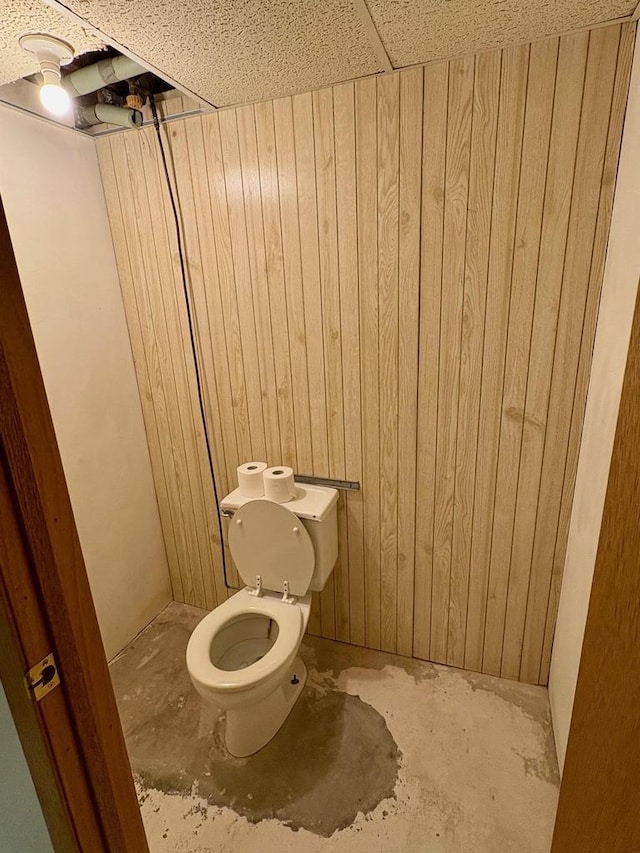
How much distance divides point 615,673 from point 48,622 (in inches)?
35.3

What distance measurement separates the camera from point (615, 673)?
0.69 m

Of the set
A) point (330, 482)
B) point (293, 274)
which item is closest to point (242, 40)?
point (293, 274)

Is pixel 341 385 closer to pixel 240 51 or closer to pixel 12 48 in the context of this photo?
pixel 240 51

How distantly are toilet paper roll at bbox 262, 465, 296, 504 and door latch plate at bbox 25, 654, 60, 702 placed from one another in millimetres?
1095

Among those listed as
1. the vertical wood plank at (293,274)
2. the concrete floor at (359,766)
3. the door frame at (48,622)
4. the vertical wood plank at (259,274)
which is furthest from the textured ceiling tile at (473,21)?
the concrete floor at (359,766)

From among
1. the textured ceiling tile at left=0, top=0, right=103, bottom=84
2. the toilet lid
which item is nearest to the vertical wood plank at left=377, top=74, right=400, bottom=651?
the toilet lid

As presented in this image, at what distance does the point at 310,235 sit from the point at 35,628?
1441mm

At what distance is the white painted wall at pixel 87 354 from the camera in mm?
1598

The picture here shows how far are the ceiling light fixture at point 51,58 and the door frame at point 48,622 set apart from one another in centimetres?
107

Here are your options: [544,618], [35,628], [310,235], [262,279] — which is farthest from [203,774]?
[310,235]

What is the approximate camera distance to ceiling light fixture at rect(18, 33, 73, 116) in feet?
3.91

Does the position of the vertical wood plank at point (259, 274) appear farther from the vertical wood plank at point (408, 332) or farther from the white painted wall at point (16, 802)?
the white painted wall at point (16, 802)

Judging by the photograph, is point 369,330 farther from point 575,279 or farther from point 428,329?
point 575,279

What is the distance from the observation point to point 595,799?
30.0 inches
